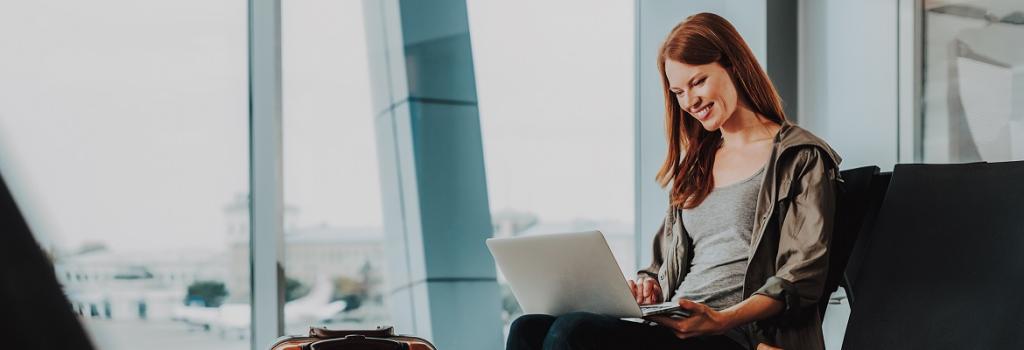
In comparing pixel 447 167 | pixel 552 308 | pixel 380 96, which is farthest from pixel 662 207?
pixel 552 308

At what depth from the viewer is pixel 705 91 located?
75.2 inches

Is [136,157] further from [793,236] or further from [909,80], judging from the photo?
Answer: [909,80]

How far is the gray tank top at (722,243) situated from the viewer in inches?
72.2

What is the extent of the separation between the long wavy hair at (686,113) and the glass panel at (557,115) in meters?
1.26

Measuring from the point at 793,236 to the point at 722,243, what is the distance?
7.5 inches

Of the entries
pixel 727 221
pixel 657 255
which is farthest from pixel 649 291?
pixel 727 221

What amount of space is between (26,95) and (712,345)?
6.75ft

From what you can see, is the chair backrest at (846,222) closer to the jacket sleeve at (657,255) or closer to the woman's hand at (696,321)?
the woman's hand at (696,321)

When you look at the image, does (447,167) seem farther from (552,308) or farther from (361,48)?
(552,308)

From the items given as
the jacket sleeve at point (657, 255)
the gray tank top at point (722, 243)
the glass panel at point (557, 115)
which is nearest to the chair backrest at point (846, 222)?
the gray tank top at point (722, 243)

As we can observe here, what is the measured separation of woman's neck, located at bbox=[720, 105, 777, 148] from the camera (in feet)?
6.33

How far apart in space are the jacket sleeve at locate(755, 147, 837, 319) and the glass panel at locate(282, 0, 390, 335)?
165cm

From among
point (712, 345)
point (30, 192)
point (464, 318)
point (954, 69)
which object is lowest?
point (464, 318)

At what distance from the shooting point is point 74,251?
280 cm
